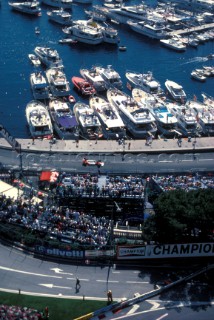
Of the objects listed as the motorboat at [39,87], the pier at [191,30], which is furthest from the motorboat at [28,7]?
the motorboat at [39,87]

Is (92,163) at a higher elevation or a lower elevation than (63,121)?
higher

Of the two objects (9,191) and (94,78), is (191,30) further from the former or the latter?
(9,191)

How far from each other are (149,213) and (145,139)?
941 inches

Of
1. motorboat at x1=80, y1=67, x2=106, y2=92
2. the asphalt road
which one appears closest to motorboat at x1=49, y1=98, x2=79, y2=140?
the asphalt road

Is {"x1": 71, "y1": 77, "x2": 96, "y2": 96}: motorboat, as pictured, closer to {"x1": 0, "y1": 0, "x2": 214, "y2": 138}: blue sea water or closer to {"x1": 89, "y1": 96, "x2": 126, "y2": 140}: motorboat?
{"x1": 0, "y1": 0, "x2": 214, "y2": 138}: blue sea water

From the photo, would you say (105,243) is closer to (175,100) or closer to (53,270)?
(53,270)

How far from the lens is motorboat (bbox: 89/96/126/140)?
8200 centimetres

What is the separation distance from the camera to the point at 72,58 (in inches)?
4589

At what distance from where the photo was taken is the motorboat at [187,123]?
83.2 m

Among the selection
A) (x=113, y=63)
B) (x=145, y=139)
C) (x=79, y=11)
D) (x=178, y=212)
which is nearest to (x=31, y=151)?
(x=145, y=139)

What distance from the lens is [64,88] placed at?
95812mm

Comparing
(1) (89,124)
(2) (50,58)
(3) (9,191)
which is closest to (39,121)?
(1) (89,124)

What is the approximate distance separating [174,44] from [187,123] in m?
44.0

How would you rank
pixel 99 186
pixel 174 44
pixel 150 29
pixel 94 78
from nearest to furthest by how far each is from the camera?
pixel 99 186 → pixel 94 78 → pixel 174 44 → pixel 150 29
